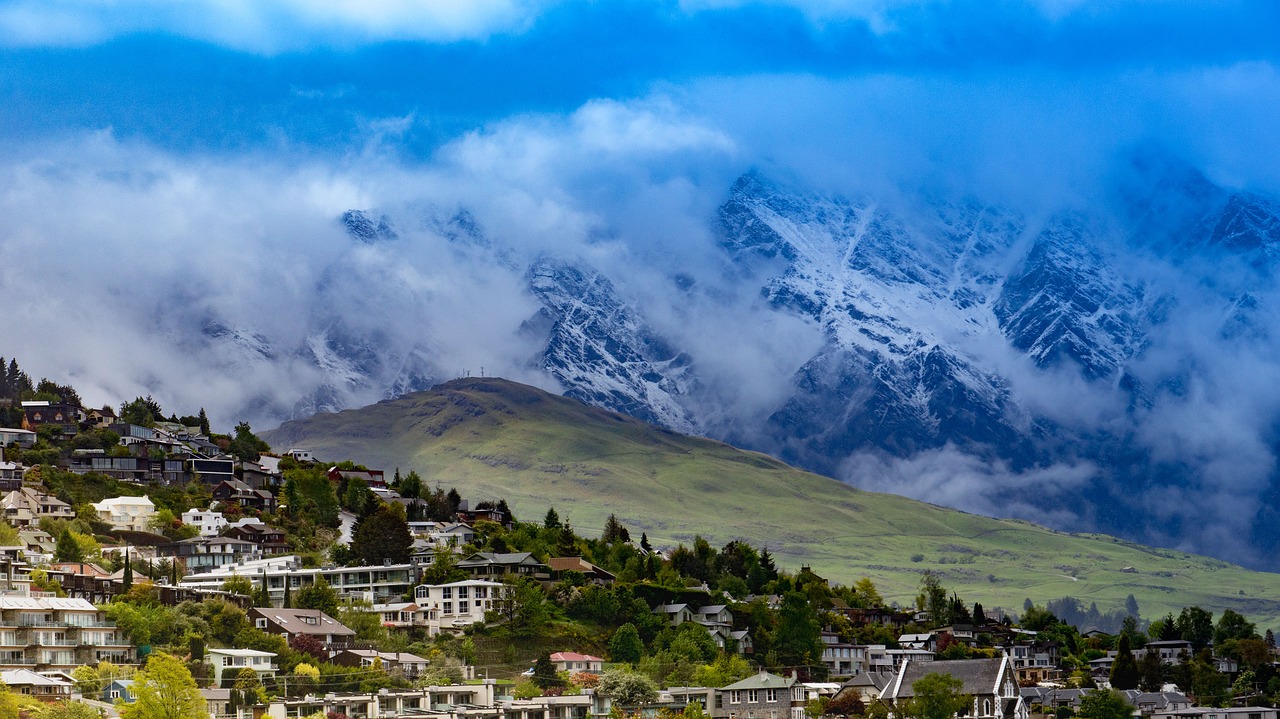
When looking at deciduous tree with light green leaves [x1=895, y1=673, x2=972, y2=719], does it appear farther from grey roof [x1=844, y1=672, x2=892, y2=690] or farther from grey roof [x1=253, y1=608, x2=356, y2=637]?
grey roof [x1=253, y1=608, x2=356, y2=637]

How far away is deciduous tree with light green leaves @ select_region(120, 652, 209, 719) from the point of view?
11181cm

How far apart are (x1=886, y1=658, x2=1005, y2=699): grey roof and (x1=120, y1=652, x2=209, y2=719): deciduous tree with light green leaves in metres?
47.5

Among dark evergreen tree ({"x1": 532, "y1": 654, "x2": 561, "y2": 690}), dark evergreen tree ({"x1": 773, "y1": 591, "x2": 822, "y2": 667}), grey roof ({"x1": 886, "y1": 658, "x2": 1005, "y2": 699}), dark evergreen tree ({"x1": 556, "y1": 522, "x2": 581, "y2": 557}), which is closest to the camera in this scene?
grey roof ({"x1": 886, "y1": 658, "x2": 1005, "y2": 699})

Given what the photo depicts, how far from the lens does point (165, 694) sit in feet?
373

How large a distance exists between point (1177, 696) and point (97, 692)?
85.5 metres

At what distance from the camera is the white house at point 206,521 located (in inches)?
7003

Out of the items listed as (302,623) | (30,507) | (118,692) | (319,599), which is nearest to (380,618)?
(319,599)

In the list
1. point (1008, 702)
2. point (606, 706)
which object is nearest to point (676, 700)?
point (606, 706)

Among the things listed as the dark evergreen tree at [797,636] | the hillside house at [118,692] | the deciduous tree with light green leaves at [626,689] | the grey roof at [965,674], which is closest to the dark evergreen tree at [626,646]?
the deciduous tree with light green leaves at [626,689]

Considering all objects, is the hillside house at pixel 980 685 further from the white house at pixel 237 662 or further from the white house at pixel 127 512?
the white house at pixel 127 512

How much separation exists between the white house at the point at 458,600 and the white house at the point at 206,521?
27.2 meters

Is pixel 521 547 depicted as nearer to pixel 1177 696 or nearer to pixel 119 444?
pixel 119 444

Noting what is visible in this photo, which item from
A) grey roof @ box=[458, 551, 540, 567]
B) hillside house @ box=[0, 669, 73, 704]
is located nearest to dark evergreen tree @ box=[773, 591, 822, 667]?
grey roof @ box=[458, 551, 540, 567]

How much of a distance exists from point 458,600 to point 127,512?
3614 centimetres
